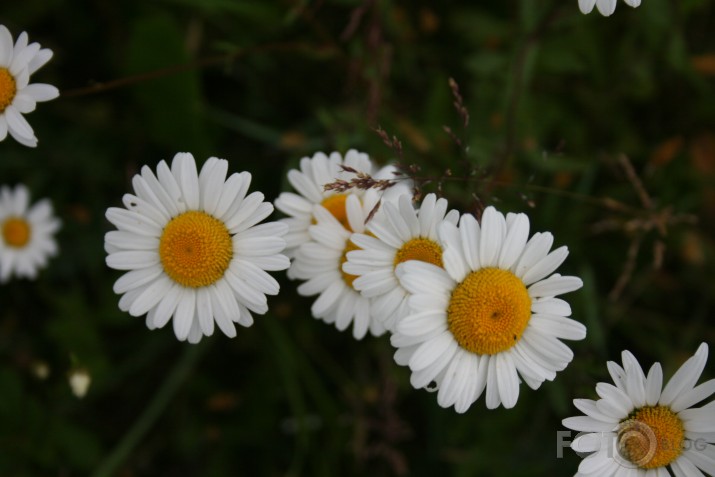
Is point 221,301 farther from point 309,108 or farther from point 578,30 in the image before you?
point 578,30

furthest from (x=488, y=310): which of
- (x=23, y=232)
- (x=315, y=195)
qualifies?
(x=23, y=232)

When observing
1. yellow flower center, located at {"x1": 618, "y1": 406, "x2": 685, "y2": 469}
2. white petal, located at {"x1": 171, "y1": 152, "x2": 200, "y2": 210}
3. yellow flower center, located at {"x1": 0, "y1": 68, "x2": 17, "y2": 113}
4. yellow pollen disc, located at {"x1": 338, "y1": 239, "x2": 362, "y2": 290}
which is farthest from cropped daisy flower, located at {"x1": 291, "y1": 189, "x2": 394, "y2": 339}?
yellow flower center, located at {"x1": 0, "y1": 68, "x2": 17, "y2": 113}

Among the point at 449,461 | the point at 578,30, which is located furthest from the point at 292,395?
the point at 578,30

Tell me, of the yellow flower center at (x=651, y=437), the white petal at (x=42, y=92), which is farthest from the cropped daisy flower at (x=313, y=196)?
the yellow flower center at (x=651, y=437)

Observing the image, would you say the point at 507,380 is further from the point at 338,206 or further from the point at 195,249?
the point at 195,249

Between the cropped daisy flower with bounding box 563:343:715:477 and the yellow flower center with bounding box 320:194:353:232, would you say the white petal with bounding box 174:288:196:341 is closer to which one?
the yellow flower center with bounding box 320:194:353:232

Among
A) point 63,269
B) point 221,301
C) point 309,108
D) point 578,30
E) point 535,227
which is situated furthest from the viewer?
point 309,108
